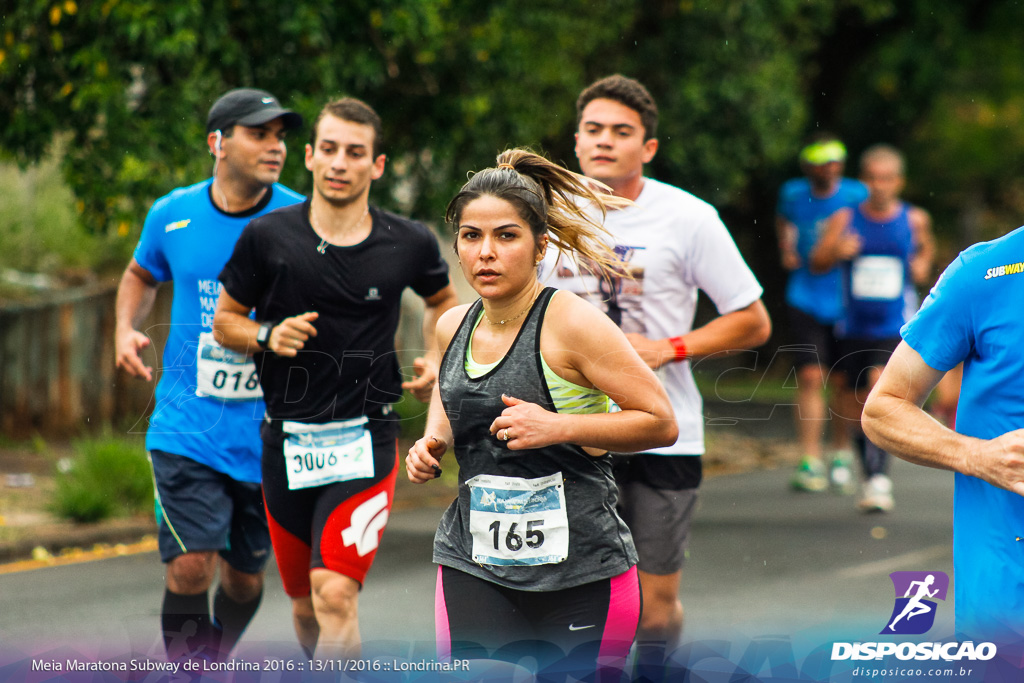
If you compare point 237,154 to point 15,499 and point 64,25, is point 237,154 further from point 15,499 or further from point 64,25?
point 15,499

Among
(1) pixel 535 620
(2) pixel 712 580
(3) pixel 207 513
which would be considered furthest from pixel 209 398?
(2) pixel 712 580

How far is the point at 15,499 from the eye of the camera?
889 centimetres

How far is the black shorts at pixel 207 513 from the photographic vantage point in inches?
185

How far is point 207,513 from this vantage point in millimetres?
4719

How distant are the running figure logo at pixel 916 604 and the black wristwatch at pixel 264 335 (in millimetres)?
2207

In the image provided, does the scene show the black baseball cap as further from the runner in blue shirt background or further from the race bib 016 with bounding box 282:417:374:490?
the runner in blue shirt background

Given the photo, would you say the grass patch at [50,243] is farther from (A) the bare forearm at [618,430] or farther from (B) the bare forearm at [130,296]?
(A) the bare forearm at [618,430]

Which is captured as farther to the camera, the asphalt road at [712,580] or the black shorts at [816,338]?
the black shorts at [816,338]

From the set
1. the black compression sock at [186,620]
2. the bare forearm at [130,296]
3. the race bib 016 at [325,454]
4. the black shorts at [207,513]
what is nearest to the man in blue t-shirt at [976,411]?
the race bib 016 at [325,454]

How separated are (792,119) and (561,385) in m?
12.4

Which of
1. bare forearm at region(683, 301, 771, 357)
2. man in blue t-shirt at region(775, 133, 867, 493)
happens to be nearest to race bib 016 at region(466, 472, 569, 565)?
bare forearm at region(683, 301, 771, 357)

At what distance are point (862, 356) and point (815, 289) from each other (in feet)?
2.29

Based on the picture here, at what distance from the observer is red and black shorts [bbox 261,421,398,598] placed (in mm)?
4340

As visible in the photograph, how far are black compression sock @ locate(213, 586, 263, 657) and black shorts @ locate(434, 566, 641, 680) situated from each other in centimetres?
196
